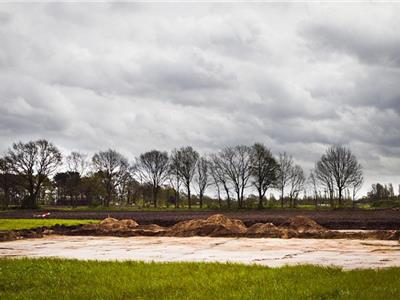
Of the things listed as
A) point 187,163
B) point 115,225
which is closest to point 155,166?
point 187,163

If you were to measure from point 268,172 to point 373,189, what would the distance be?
5415 cm

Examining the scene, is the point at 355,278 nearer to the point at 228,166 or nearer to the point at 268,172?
the point at 268,172

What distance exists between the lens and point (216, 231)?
99.6 feet

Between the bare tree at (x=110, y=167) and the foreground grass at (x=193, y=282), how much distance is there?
90037 mm

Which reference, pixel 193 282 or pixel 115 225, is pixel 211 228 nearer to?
pixel 115 225

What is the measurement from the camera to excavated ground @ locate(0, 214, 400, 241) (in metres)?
27.0

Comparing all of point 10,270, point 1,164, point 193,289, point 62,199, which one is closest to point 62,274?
point 10,270

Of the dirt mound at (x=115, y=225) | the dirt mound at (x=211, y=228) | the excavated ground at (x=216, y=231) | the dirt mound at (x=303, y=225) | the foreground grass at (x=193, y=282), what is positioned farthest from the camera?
the dirt mound at (x=115, y=225)

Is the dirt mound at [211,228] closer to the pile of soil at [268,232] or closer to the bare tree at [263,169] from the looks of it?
the pile of soil at [268,232]

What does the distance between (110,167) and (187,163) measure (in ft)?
61.6

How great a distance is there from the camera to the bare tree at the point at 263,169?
9088cm

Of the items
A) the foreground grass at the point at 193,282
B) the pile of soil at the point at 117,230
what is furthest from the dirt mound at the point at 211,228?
the foreground grass at the point at 193,282

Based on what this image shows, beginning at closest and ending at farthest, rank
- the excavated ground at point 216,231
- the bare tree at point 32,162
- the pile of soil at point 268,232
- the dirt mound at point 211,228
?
the excavated ground at point 216,231, the pile of soil at point 268,232, the dirt mound at point 211,228, the bare tree at point 32,162

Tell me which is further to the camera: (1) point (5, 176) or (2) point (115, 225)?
(1) point (5, 176)
